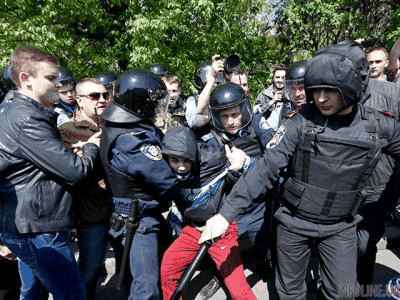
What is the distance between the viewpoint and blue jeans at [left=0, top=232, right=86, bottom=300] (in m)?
2.14

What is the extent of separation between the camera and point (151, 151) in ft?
7.68

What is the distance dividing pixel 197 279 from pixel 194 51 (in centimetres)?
576

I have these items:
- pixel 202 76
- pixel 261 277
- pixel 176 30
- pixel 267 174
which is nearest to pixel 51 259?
pixel 267 174

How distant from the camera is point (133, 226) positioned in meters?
2.44

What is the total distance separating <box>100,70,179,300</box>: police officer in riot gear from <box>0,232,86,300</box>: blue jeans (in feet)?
1.24

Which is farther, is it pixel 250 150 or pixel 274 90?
pixel 274 90

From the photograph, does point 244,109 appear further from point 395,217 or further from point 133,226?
point 395,217

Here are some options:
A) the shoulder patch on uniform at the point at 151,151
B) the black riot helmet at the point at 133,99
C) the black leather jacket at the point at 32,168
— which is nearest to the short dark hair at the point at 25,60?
the black leather jacket at the point at 32,168

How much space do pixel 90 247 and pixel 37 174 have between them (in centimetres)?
Result: 91

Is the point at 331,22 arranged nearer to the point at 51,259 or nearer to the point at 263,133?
the point at 263,133

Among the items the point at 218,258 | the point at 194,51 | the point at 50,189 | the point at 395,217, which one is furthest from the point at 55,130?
the point at 194,51

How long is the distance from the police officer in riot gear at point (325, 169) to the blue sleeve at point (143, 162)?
47cm

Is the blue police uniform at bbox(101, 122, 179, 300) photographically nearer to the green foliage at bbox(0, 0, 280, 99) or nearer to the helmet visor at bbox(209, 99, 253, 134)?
the helmet visor at bbox(209, 99, 253, 134)

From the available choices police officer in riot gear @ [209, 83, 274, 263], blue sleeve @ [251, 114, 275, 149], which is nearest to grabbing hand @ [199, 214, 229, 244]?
police officer in riot gear @ [209, 83, 274, 263]
